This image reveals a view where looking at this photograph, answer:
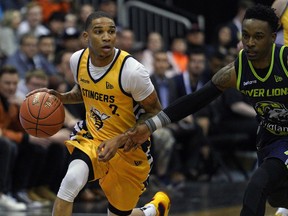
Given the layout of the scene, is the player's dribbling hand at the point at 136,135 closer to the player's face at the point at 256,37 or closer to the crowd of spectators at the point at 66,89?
the player's face at the point at 256,37

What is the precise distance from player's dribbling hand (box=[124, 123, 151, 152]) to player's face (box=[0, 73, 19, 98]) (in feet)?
14.9

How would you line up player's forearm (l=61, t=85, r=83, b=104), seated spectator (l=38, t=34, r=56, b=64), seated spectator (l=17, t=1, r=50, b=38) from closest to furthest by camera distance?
player's forearm (l=61, t=85, r=83, b=104), seated spectator (l=38, t=34, r=56, b=64), seated spectator (l=17, t=1, r=50, b=38)

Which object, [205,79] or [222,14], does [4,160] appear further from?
[222,14]

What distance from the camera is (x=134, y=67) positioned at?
24.9 feet

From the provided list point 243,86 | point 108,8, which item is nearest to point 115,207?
point 243,86

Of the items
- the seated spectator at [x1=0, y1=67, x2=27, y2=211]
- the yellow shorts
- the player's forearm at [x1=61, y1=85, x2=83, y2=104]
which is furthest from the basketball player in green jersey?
the seated spectator at [x1=0, y1=67, x2=27, y2=211]

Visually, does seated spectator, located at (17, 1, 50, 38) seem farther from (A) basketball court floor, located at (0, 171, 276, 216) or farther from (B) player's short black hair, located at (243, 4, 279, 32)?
(B) player's short black hair, located at (243, 4, 279, 32)

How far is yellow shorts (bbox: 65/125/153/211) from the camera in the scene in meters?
7.74

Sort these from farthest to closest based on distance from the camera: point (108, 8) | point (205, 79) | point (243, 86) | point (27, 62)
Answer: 1. point (108, 8)
2. point (205, 79)
3. point (27, 62)
4. point (243, 86)

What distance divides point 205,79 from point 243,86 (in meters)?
7.77

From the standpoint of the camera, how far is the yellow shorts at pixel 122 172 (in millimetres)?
7742

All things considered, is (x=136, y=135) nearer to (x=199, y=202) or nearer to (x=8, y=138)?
(x=8, y=138)

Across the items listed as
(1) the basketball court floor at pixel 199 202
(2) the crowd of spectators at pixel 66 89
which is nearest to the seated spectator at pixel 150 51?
(2) the crowd of spectators at pixel 66 89

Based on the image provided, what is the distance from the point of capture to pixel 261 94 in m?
6.93
